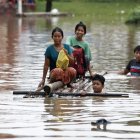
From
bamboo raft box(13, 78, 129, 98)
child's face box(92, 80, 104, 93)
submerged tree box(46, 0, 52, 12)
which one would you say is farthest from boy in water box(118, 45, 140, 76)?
submerged tree box(46, 0, 52, 12)

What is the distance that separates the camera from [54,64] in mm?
11766

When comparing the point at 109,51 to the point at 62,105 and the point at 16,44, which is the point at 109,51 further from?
the point at 62,105

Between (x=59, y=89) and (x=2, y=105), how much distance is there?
186 cm

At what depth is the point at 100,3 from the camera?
170 ft

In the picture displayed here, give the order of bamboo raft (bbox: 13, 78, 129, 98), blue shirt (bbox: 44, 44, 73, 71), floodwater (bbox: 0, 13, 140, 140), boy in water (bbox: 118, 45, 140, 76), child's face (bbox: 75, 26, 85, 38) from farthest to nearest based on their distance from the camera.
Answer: boy in water (bbox: 118, 45, 140, 76), child's face (bbox: 75, 26, 85, 38), blue shirt (bbox: 44, 44, 73, 71), bamboo raft (bbox: 13, 78, 129, 98), floodwater (bbox: 0, 13, 140, 140)

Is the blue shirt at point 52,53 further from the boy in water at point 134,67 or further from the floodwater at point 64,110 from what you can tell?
the boy in water at point 134,67

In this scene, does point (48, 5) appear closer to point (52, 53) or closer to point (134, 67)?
point (134, 67)

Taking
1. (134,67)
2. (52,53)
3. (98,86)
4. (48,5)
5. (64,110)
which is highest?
(48,5)

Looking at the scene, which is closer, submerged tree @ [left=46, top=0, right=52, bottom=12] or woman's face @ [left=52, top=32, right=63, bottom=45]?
woman's face @ [left=52, top=32, right=63, bottom=45]

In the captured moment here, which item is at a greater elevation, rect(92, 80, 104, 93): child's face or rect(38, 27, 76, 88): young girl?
rect(38, 27, 76, 88): young girl

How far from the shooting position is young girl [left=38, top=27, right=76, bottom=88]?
11.3m

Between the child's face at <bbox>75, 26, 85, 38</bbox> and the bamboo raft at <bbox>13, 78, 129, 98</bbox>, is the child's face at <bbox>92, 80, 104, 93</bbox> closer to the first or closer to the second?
the bamboo raft at <bbox>13, 78, 129, 98</bbox>

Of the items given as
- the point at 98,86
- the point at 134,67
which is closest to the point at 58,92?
the point at 98,86

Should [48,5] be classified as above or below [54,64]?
above
